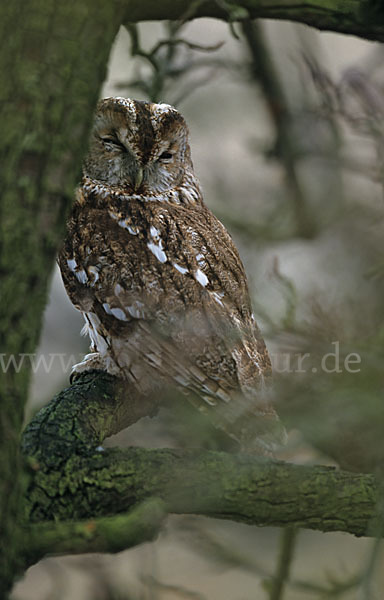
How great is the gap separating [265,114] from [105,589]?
299 centimetres

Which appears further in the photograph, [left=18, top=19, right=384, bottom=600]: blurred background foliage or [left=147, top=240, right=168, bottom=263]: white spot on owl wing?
[left=147, top=240, right=168, bottom=263]: white spot on owl wing

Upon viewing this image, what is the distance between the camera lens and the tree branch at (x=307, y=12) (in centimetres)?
199

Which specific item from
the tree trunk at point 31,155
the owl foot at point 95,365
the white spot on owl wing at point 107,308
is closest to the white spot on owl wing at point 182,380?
→ the owl foot at point 95,365

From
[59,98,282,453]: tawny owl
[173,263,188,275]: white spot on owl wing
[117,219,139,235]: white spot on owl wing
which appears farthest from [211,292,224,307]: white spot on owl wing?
[117,219,139,235]: white spot on owl wing

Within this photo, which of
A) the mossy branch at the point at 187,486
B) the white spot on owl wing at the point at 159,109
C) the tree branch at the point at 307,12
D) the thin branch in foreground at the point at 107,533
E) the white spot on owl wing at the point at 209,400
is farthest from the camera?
the white spot on owl wing at the point at 159,109

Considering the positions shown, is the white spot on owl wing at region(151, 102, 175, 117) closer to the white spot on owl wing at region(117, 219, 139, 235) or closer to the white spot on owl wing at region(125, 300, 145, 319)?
the white spot on owl wing at region(117, 219, 139, 235)

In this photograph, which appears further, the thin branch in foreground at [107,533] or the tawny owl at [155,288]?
the tawny owl at [155,288]

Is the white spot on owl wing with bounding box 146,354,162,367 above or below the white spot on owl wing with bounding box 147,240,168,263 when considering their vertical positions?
below

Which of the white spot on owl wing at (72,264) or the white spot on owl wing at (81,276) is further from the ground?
the white spot on owl wing at (72,264)

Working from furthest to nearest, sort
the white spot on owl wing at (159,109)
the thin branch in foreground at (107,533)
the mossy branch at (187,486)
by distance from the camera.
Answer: the white spot on owl wing at (159,109) → the mossy branch at (187,486) → the thin branch in foreground at (107,533)

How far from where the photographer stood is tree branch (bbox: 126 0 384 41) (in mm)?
1991

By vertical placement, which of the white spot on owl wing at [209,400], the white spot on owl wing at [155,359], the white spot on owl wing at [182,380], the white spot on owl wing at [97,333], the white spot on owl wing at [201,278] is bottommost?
the white spot on owl wing at [209,400]

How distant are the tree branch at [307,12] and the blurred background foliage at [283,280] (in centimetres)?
8

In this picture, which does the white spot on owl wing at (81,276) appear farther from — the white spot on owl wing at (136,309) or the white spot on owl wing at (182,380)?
the white spot on owl wing at (182,380)
